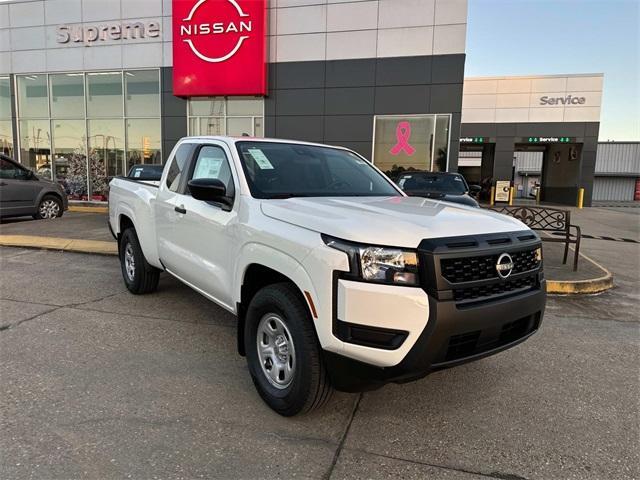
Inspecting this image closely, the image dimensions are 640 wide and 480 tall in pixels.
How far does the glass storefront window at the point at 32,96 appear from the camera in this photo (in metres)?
18.5

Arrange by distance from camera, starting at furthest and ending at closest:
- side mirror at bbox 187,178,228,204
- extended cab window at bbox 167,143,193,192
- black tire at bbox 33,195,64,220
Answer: black tire at bbox 33,195,64,220 < extended cab window at bbox 167,143,193,192 < side mirror at bbox 187,178,228,204

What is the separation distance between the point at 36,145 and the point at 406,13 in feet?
49.6

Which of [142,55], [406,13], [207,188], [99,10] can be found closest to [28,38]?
[99,10]

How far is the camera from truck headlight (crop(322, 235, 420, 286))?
8.38ft

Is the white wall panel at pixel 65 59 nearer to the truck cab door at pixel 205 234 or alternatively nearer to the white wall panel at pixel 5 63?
the white wall panel at pixel 5 63

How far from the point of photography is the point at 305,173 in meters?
4.02

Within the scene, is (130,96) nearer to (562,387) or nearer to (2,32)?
(2,32)

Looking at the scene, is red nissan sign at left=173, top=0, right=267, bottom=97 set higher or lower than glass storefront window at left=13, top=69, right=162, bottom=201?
higher

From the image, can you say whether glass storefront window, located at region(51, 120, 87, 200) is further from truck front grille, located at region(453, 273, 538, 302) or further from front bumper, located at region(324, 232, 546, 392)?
truck front grille, located at region(453, 273, 538, 302)

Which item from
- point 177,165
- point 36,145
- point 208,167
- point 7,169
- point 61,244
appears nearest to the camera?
point 208,167

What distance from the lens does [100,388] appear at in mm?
3463

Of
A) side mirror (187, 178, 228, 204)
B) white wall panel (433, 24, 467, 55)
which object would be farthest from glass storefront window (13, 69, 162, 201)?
side mirror (187, 178, 228, 204)

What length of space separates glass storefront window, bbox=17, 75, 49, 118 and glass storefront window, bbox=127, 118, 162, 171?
12.7ft

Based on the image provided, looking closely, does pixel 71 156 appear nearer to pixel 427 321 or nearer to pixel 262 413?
pixel 262 413
